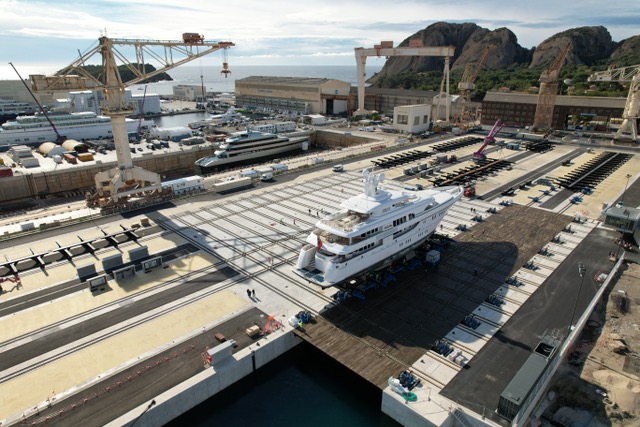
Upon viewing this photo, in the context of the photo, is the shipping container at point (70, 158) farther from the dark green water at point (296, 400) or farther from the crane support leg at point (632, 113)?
the crane support leg at point (632, 113)

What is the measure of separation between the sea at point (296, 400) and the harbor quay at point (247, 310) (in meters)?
0.82

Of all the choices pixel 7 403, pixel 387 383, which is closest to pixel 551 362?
pixel 387 383

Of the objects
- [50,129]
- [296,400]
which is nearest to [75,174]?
[50,129]

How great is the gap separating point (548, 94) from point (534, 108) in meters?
7.30

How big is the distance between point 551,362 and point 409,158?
56.6 metres

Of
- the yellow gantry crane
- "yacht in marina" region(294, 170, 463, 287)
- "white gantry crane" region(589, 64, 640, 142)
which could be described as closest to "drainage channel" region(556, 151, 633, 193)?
"white gantry crane" region(589, 64, 640, 142)

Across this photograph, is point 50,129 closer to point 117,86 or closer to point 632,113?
point 117,86

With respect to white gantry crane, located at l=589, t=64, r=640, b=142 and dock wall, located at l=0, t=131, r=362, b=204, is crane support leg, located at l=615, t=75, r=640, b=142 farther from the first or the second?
dock wall, located at l=0, t=131, r=362, b=204

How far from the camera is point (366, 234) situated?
1249 inches

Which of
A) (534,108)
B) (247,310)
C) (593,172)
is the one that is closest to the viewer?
(247,310)

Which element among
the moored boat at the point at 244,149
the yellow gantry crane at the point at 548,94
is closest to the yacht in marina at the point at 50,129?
the moored boat at the point at 244,149

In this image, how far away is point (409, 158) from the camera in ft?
251

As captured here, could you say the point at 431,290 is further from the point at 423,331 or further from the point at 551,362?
the point at 551,362

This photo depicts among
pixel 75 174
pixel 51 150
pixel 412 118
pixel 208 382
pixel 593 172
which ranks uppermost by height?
pixel 412 118
